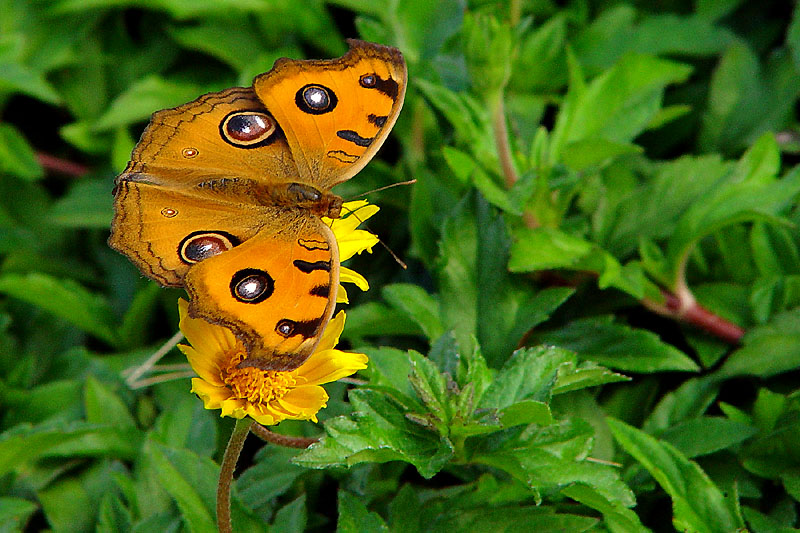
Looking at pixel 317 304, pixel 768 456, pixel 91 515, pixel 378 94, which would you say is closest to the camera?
pixel 317 304

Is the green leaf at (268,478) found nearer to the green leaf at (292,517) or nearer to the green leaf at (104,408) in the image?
the green leaf at (292,517)

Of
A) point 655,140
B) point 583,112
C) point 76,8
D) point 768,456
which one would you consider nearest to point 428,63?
point 583,112

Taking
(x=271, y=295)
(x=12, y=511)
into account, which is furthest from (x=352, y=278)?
(x=12, y=511)

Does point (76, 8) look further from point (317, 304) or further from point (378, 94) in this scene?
point (317, 304)

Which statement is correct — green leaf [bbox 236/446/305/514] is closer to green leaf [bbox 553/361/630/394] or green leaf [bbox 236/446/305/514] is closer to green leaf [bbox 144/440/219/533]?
green leaf [bbox 144/440/219/533]

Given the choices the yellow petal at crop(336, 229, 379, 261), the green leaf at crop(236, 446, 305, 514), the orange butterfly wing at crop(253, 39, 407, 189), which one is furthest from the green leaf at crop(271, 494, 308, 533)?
the orange butterfly wing at crop(253, 39, 407, 189)

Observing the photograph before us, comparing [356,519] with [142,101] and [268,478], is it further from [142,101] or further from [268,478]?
[142,101]
